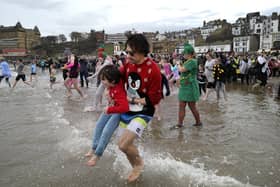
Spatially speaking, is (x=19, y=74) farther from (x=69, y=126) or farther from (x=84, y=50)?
(x=84, y=50)

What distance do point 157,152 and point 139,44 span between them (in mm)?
1970

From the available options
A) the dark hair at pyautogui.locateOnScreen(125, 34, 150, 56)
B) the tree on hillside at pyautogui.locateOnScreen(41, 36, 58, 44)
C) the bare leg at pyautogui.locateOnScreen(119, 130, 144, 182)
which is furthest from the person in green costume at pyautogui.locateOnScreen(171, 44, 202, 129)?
the tree on hillside at pyautogui.locateOnScreen(41, 36, 58, 44)

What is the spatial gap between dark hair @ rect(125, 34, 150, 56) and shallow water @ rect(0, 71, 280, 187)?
1.62 m

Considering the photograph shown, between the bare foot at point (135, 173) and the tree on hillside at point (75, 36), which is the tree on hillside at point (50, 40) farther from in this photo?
the bare foot at point (135, 173)

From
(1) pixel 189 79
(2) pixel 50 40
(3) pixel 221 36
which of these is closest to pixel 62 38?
(2) pixel 50 40

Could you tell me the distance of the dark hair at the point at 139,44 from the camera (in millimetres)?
3227

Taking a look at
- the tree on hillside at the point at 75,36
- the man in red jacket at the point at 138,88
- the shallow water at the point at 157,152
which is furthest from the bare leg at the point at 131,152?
the tree on hillside at the point at 75,36

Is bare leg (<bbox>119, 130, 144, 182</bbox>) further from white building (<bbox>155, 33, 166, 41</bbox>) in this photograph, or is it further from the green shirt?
white building (<bbox>155, 33, 166, 41</bbox>)

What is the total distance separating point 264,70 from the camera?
12766 mm

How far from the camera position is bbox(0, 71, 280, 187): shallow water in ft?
11.4

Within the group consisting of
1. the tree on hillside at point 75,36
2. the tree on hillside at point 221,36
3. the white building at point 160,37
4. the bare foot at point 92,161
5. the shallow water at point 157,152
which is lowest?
the shallow water at point 157,152

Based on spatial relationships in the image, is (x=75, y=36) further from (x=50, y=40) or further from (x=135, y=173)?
(x=135, y=173)

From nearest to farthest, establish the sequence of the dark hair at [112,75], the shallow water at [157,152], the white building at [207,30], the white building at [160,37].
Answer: the dark hair at [112,75], the shallow water at [157,152], the white building at [207,30], the white building at [160,37]

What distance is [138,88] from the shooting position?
3.30m
